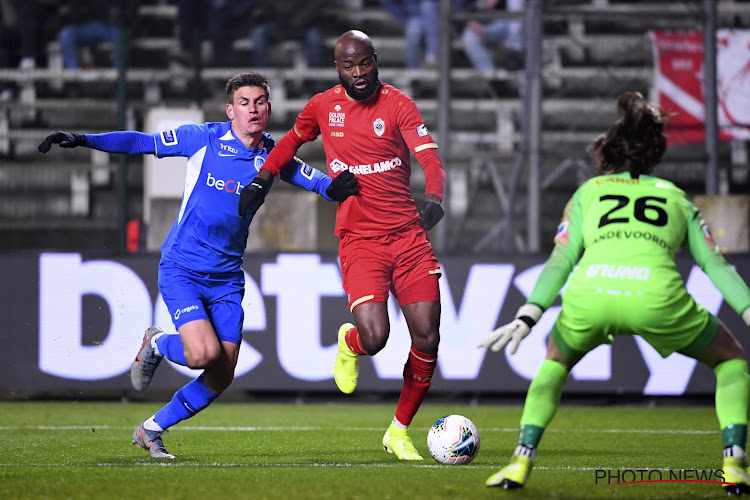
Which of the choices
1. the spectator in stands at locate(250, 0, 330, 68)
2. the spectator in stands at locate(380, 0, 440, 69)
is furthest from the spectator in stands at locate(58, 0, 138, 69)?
the spectator in stands at locate(380, 0, 440, 69)

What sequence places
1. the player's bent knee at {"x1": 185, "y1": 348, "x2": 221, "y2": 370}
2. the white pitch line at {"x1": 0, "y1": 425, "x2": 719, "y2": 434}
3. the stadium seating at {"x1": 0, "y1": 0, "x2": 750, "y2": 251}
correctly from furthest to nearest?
the stadium seating at {"x1": 0, "y1": 0, "x2": 750, "y2": 251}, the white pitch line at {"x1": 0, "y1": 425, "x2": 719, "y2": 434}, the player's bent knee at {"x1": 185, "y1": 348, "x2": 221, "y2": 370}

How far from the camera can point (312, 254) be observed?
10.5 meters

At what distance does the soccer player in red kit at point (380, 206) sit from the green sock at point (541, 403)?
6.14 feet

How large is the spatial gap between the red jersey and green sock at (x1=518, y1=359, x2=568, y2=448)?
2.18m

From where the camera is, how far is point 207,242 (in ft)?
21.2

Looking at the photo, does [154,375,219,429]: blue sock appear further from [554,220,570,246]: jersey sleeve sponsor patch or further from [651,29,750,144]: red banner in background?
[651,29,750,144]: red banner in background

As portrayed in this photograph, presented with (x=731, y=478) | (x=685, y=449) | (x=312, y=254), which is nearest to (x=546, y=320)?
(x=312, y=254)

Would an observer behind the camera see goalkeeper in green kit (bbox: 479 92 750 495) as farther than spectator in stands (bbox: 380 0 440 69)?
No

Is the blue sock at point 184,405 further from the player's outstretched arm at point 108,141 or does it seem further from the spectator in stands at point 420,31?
the spectator in stands at point 420,31

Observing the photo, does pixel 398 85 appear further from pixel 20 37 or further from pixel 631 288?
pixel 631 288

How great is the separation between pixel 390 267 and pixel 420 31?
7.97 metres

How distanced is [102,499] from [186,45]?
30.9ft

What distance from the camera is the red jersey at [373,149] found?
6.68 metres

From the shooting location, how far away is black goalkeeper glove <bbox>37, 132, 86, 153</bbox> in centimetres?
607
